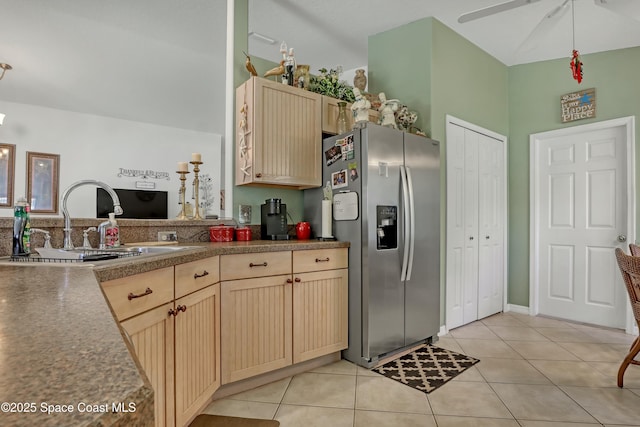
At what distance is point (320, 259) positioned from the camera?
247cm

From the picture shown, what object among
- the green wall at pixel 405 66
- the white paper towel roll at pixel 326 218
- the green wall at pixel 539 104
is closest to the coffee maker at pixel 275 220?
the white paper towel roll at pixel 326 218

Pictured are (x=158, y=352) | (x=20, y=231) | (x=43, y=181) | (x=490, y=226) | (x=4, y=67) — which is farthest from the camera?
(x=43, y=181)

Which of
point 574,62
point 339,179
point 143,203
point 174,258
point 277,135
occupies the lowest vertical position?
point 174,258

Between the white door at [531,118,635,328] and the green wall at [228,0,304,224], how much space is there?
284 centimetres

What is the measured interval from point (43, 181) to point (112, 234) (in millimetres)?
3193

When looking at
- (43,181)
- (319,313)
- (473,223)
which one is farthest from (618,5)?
(43,181)

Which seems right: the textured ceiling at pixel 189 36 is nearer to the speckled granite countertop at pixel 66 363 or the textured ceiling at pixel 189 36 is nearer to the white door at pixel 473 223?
the white door at pixel 473 223

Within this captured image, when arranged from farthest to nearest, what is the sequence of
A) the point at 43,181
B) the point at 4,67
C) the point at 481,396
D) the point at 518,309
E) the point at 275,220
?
the point at 43,181
the point at 518,309
the point at 4,67
the point at 275,220
the point at 481,396

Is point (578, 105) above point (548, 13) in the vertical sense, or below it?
below

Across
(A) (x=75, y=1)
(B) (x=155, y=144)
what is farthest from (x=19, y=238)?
(B) (x=155, y=144)

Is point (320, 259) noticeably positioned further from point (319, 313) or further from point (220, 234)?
point (220, 234)

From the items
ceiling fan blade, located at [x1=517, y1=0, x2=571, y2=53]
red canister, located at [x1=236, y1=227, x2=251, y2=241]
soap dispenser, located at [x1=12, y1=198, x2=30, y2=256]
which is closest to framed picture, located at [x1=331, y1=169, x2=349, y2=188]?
red canister, located at [x1=236, y1=227, x2=251, y2=241]

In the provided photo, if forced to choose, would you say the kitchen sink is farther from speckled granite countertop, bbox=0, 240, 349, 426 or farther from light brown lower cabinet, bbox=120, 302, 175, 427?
speckled granite countertop, bbox=0, 240, 349, 426

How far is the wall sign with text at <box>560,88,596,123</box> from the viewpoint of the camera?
354 cm
